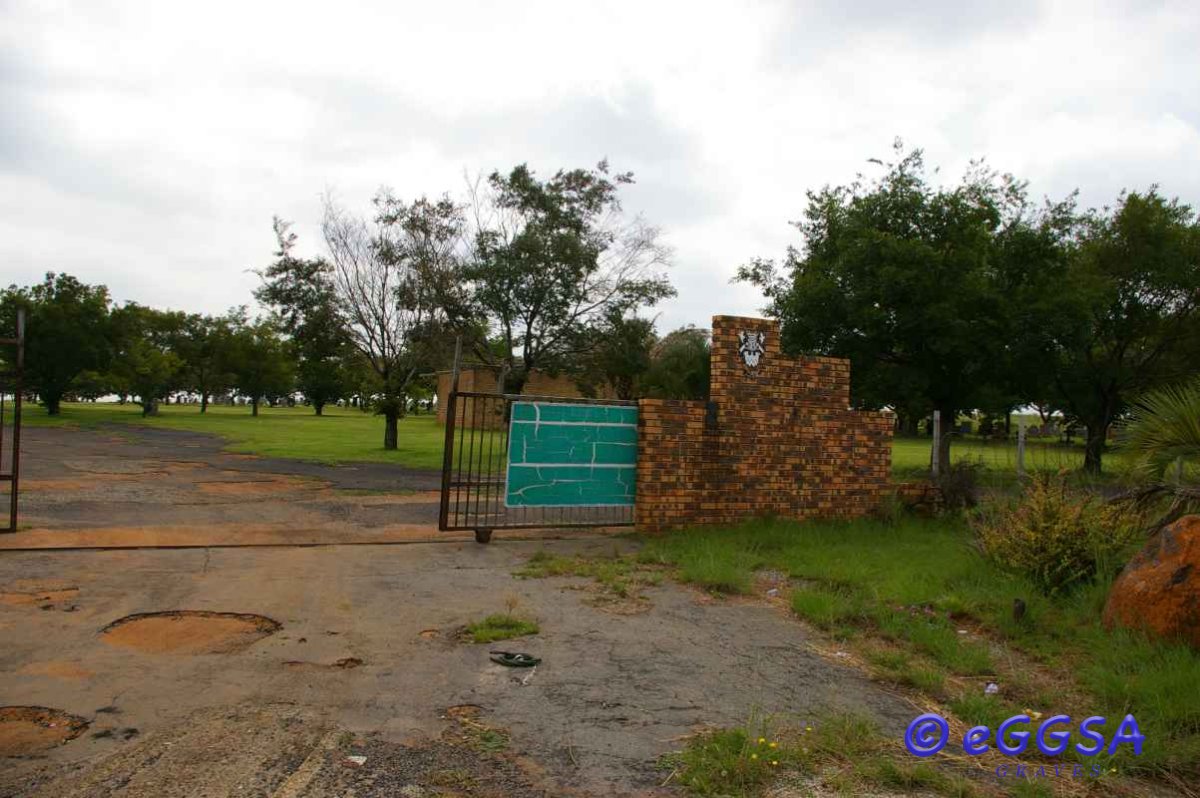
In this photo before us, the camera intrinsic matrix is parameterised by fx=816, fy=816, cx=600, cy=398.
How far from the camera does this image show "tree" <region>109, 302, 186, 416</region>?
45.8 meters

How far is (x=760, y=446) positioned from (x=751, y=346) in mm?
1360

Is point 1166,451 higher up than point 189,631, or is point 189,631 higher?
point 1166,451

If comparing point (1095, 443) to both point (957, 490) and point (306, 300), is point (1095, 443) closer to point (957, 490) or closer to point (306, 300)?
point (957, 490)

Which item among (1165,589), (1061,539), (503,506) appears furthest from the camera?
(503,506)

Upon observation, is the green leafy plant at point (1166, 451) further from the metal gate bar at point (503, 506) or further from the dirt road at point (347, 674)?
the metal gate bar at point (503, 506)

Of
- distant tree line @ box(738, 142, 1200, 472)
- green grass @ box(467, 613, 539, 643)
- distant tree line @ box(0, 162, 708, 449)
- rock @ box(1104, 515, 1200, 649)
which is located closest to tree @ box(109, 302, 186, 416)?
distant tree line @ box(0, 162, 708, 449)

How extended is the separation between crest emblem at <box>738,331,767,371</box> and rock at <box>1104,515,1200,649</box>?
5479 mm

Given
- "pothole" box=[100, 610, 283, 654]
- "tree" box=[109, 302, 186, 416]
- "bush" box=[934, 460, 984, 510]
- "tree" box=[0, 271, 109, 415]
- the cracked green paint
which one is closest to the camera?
"pothole" box=[100, 610, 283, 654]

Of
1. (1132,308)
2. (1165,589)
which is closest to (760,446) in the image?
(1165,589)

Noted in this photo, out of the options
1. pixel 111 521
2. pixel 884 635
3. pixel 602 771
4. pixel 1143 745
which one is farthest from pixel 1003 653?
pixel 111 521

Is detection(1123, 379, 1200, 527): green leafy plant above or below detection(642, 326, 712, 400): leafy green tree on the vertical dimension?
below

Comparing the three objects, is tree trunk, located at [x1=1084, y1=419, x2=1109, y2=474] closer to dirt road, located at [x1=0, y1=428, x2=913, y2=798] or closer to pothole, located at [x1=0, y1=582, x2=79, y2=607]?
dirt road, located at [x1=0, y1=428, x2=913, y2=798]

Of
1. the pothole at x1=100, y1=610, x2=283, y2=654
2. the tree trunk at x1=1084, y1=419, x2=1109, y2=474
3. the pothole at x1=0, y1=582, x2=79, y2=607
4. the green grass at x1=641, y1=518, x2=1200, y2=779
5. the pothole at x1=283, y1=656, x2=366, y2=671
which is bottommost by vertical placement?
the pothole at x1=0, y1=582, x2=79, y2=607

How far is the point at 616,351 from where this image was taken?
22.3 m
